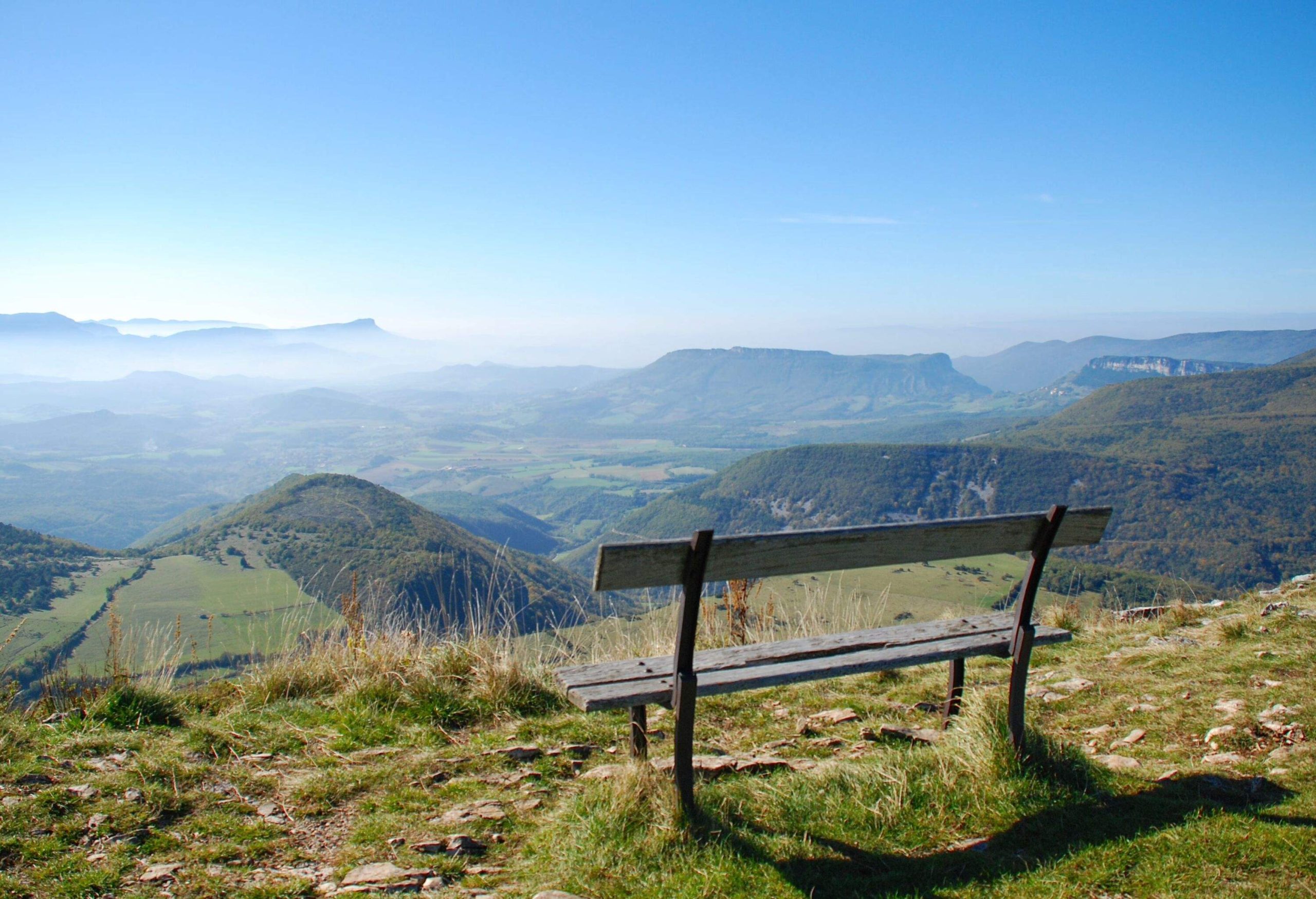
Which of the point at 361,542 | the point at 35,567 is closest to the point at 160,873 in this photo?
the point at 361,542

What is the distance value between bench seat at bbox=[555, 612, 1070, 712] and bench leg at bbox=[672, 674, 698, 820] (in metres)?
0.11

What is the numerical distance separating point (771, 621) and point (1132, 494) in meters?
105

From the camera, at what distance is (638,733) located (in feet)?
10.9

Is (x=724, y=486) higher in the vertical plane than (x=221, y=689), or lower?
lower

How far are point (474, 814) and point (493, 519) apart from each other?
130867 millimetres

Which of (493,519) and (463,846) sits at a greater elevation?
(463,846)

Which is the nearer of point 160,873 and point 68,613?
point 160,873

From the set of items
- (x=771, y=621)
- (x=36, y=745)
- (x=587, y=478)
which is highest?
(x=36, y=745)

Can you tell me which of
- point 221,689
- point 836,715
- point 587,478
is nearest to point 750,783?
point 836,715

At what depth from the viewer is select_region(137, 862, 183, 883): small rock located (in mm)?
2432

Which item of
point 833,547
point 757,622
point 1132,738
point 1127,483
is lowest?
point 1127,483

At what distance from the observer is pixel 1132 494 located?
9188 centimetres

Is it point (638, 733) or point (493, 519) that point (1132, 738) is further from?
point (493, 519)

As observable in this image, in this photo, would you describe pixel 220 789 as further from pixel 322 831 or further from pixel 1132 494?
pixel 1132 494
